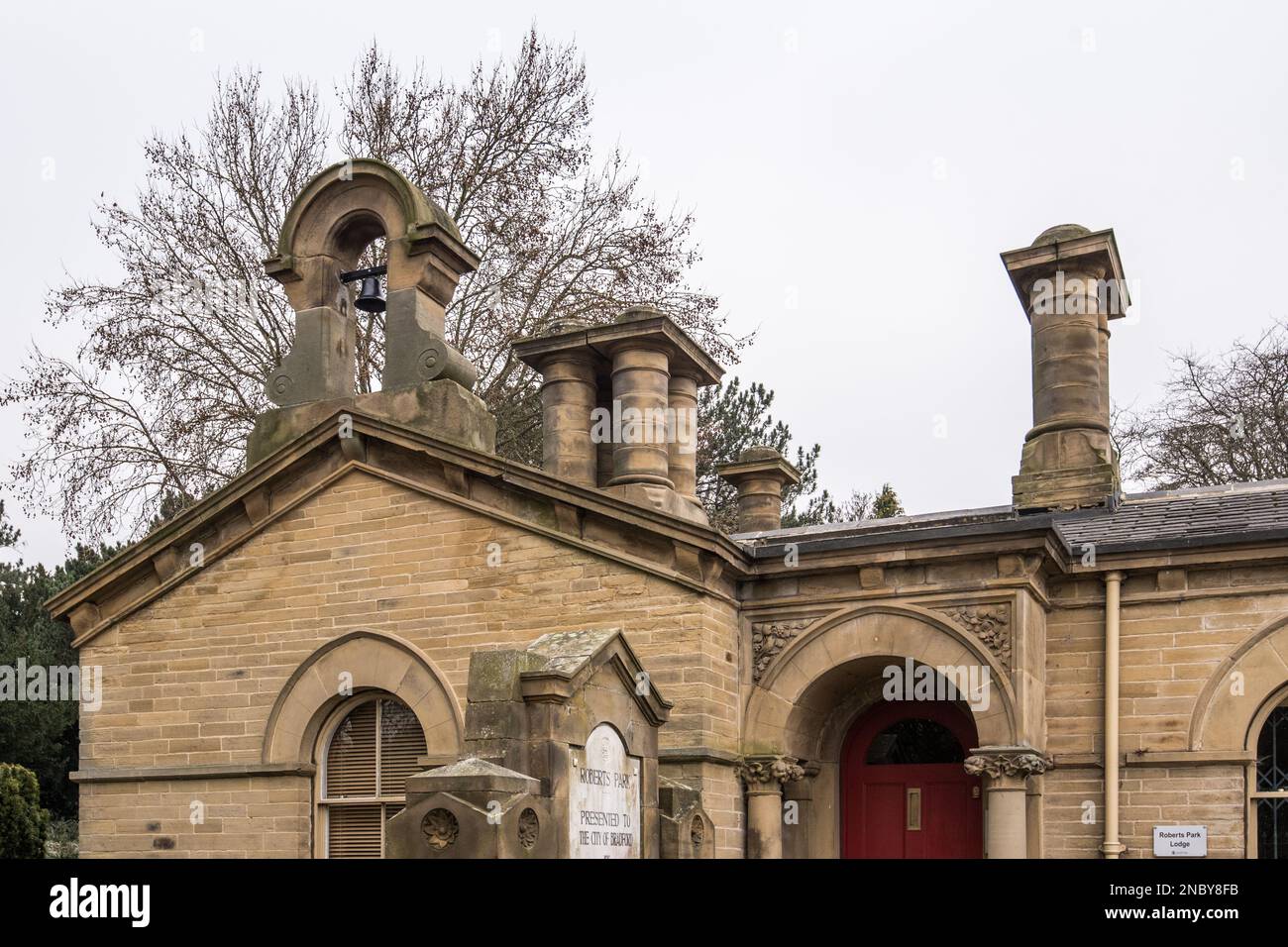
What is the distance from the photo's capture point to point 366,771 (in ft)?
Answer: 41.8

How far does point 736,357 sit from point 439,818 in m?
17.3

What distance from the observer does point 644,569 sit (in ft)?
38.7

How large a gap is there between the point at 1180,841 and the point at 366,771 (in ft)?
21.8

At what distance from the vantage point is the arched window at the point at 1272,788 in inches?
439

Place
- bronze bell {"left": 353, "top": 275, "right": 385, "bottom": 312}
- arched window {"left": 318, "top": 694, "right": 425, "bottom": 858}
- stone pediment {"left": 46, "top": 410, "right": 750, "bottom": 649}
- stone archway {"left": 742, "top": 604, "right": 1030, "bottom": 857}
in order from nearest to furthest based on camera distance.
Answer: stone archway {"left": 742, "top": 604, "right": 1030, "bottom": 857} < stone pediment {"left": 46, "top": 410, "right": 750, "bottom": 649} < arched window {"left": 318, "top": 694, "right": 425, "bottom": 858} < bronze bell {"left": 353, "top": 275, "right": 385, "bottom": 312}

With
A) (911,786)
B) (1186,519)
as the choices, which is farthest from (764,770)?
(1186,519)

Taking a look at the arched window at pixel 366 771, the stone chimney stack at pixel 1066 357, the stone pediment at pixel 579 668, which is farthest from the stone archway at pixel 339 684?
the stone chimney stack at pixel 1066 357

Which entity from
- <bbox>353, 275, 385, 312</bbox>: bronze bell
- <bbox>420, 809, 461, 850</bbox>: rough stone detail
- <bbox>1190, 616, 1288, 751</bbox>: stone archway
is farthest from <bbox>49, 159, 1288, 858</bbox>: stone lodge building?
<bbox>420, 809, 461, 850</bbox>: rough stone detail

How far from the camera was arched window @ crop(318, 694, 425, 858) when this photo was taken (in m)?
12.6

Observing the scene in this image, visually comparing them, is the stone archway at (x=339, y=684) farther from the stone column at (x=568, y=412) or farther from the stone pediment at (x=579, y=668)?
the stone column at (x=568, y=412)

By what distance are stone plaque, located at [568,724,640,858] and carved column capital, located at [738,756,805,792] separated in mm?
2379

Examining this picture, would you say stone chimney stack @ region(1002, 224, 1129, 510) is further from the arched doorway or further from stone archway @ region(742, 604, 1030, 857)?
stone archway @ region(742, 604, 1030, 857)

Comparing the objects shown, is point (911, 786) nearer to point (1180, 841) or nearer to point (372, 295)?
point (1180, 841)
